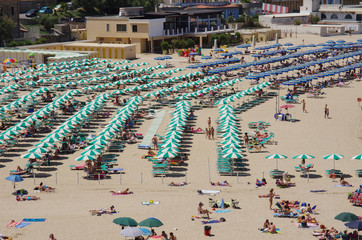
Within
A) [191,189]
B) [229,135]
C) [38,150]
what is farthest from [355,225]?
[38,150]

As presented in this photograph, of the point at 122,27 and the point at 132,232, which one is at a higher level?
the point at 122,27

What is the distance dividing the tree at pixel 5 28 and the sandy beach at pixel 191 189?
1517 inches

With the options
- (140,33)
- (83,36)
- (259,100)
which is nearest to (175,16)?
(140,33)

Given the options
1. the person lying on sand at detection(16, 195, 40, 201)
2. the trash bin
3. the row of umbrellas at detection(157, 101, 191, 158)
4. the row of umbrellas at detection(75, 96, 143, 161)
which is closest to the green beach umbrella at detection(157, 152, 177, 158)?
the row of umbrellas at detection(157, 101, 191, 158)

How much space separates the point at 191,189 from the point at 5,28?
53.7 m

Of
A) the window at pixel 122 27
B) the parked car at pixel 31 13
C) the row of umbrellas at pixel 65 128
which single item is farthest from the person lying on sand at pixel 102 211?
the parked car at pixel 31 13

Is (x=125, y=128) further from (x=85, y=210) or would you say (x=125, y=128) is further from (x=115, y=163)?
(x=85, y=210)

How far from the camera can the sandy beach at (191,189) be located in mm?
23438

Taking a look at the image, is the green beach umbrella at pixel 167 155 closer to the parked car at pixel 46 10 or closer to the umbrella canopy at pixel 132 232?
the umbrella canopy at pixel 132 232

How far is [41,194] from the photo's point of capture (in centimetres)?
2777

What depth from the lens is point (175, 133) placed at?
34781 mm

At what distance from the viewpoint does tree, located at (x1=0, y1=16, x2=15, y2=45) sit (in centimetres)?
7500

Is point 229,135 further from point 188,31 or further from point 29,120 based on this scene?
point 188,31

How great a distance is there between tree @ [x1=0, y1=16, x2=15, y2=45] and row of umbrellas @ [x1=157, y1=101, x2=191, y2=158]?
130 feet
